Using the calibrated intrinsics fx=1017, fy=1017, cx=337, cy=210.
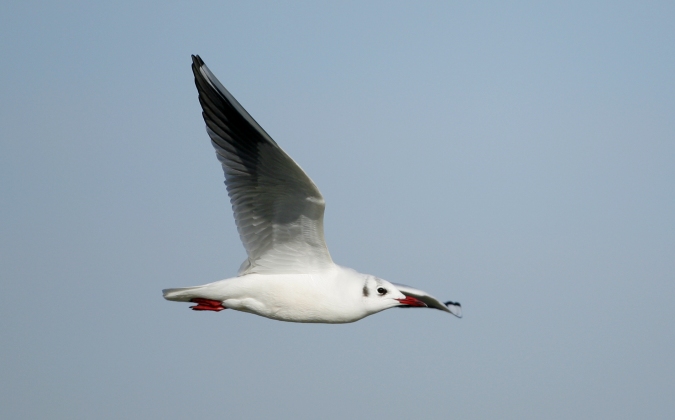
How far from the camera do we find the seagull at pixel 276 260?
9742 mm

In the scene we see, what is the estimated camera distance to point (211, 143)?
988 cm

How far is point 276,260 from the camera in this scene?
1032 cm

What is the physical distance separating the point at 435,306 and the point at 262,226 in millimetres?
3057

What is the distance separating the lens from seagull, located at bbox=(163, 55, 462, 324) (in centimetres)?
974

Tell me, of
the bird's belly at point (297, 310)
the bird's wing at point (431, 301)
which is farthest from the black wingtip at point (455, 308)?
the bird's belly at point (297, 310)

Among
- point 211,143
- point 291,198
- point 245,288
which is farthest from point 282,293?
point 211,143

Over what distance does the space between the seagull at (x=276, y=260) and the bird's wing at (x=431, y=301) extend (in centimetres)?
99

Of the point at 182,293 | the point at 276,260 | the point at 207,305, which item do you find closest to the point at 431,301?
the point at 276,260

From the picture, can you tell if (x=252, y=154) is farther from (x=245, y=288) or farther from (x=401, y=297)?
(x=401, y=297)

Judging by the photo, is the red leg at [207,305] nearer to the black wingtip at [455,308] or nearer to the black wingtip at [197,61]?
the black wingtip at [197,61]

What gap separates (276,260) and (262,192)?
826 mm

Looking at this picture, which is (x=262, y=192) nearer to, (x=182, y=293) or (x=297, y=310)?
(x=297, y=310)

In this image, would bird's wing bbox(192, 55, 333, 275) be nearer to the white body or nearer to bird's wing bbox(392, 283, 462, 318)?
the white body

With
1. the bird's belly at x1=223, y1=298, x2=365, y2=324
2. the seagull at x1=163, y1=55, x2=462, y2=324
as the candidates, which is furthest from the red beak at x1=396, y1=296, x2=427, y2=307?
the bird's belly at x1=223, y1=298, x2=365, y2=324
